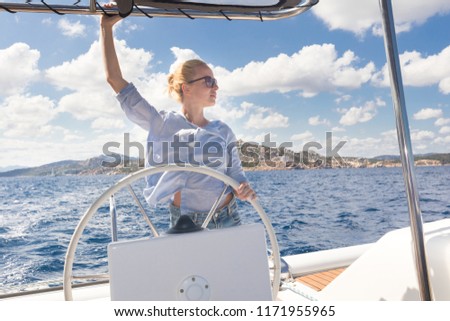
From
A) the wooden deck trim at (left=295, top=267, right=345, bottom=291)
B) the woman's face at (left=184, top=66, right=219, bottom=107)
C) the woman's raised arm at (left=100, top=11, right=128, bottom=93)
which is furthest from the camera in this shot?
the wooden deck trim at (left=295, top=267, right=345, bottom=291)

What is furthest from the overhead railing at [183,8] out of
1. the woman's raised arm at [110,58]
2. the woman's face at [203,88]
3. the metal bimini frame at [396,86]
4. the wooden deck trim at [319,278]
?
the wooden deck trim at [319,278]

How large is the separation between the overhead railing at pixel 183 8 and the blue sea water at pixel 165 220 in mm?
355

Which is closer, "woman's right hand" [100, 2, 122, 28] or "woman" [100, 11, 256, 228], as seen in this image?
"woman's right hand" [100, 2, 122, 28]

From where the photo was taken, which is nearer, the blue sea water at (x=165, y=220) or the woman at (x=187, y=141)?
the woman at (x=187, y=141)

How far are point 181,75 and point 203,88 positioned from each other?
92mm

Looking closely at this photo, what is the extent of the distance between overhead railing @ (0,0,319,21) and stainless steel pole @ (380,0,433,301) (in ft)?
0.64

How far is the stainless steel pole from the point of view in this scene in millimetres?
717

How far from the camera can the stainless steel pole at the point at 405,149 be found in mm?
717

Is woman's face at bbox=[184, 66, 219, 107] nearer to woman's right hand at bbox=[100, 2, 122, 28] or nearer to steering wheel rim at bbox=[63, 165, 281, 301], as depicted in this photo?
woman's right hand at bbox=[100, 2, 122, 28]

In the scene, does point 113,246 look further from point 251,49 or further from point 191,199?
point 251,49

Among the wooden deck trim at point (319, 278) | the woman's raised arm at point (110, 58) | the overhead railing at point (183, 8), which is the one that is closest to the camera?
the overhead railing at point (183, 8)

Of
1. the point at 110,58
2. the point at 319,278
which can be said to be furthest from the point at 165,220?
the point at 110,58

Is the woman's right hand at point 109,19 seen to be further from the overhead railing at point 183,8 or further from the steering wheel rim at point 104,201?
the steering wheel rim at point 104,201

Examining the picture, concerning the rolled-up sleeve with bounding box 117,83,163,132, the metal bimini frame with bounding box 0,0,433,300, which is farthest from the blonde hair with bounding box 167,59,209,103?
the metal bimini frame with bounding box 0,0,433,300
